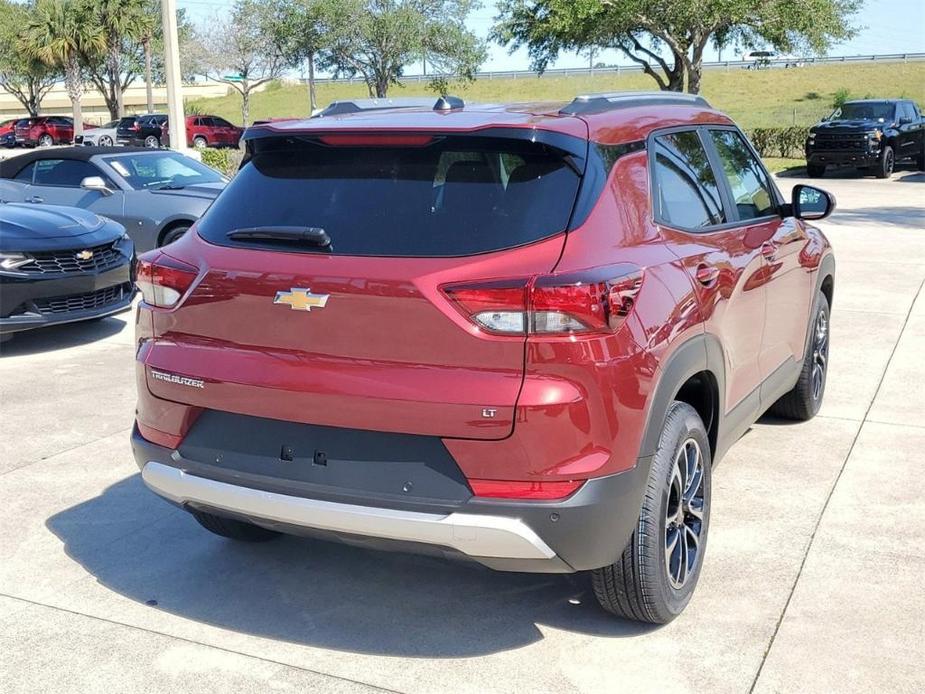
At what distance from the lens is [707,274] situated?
150 inches

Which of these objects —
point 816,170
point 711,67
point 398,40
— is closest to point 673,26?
point 816,170

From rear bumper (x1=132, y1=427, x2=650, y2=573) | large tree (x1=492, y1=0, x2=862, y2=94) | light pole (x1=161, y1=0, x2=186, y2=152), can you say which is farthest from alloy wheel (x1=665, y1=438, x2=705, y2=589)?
large tree (x1=492, y1=0, x2=862, y2=94)

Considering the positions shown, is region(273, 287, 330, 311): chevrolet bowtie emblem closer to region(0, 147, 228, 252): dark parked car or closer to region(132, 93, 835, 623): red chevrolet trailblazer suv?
region(132, 93, 835, 623): red chevrolet trailblazer suv

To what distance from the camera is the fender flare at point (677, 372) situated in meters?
3.26

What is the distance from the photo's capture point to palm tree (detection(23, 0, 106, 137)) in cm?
4506

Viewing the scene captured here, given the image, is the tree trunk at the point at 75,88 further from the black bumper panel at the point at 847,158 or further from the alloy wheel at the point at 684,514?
the alloy wheel at the point at 684,514

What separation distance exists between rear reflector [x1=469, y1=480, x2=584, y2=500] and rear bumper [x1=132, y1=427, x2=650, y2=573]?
0.02 meters

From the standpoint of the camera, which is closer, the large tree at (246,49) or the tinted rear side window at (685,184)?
the tinted rear side window at (685,184)

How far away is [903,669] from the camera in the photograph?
3.34m

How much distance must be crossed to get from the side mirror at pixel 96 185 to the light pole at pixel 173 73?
640 cm

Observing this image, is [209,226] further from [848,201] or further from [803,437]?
[848,201]

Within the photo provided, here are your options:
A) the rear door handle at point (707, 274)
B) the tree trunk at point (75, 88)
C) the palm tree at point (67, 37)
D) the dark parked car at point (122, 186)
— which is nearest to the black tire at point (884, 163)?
the dark parked car at point (122, 186)

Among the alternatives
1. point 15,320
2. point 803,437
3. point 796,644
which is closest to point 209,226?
point 796,644

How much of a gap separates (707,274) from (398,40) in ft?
154
